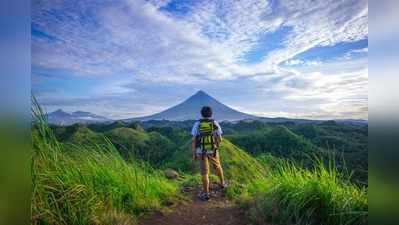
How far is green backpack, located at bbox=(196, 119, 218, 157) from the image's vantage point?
136 inches

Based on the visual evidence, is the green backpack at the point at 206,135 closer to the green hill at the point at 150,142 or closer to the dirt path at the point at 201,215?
the dirt path at the point at 201,215

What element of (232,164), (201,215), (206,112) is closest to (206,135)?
(206,112)

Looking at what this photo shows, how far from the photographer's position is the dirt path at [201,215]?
2.75 m

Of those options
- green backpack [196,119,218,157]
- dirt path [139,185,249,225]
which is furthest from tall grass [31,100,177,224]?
green backpack [196,119,218,157]

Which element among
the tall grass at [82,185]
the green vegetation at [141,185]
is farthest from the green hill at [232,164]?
the tall grass at [82,185]

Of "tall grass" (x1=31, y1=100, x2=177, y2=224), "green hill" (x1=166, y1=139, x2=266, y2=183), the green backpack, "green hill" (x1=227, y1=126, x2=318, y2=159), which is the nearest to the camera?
"tall grass" (x1=31, y1=100, x2=177, y2=224)

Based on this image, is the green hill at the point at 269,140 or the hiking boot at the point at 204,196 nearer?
the hiking boot at the point at 204,196

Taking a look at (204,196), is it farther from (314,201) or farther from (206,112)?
(314,201)

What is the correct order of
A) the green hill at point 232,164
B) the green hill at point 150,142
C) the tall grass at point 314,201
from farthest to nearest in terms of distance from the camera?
the green hill at point 150,142
the green hill at point 232,164
the tall grass at point 314,201

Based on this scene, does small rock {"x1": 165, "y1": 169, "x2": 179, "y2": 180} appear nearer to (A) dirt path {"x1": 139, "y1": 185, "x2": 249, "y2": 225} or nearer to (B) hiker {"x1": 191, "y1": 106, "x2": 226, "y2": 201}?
(B) hiker {"x1": 191, "y1": 106, "x2": 226, "y2": 201}

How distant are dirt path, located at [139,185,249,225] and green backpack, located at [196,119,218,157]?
0.56 metres

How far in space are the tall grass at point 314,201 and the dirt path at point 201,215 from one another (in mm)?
236

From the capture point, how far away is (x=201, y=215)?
9.74 feet

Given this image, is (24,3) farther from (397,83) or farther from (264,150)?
(264,150)
